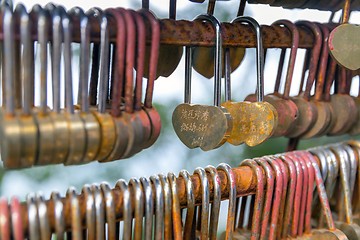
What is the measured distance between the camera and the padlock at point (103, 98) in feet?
1.22

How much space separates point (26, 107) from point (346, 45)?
31 centimetres

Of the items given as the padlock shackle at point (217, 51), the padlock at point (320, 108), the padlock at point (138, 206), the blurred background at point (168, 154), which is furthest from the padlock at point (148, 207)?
the blurred background at point (168, 154)

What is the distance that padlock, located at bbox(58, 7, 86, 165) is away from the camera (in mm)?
355

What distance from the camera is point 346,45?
0.47 m

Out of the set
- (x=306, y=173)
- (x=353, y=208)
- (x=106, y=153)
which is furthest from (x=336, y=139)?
(x=106, y=153)

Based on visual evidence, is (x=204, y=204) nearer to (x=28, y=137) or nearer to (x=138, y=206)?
(x=138, y=206)

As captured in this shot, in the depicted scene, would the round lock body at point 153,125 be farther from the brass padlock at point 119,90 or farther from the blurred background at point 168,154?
the blurred background at point 168,154

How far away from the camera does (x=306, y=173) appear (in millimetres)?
534

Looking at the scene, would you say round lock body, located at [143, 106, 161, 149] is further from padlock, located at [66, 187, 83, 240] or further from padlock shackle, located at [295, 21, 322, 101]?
padlock shackle, located at [295, 21, 322, 101]

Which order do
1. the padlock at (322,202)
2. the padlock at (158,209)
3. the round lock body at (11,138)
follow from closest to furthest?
the round lock body at (11,138)
the padlock at (158,209)
the padlock at (322,202)

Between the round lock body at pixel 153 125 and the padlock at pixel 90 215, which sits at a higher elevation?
the round lock body at pixel 153 125

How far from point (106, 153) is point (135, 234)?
0.10 m

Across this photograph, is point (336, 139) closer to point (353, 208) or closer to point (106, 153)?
point (353, 208)

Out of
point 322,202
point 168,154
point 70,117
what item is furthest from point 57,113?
point 168,154
